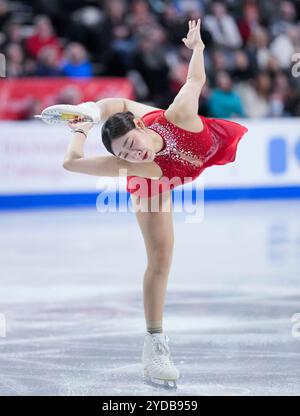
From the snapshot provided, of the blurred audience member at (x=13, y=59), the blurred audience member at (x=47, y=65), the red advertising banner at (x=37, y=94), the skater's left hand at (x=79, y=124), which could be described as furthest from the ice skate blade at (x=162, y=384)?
the blurred audience member at (x=47, y=65)

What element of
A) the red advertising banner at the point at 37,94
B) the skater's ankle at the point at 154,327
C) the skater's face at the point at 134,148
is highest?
the red advertising banner at the point at 37,94

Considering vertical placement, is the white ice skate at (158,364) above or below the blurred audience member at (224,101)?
below

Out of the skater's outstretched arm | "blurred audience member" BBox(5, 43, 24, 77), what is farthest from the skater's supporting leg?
"blurred audience member" BBox(5, 43, 24, 77)

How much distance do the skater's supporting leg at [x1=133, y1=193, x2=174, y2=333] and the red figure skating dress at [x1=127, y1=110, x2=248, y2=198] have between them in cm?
11

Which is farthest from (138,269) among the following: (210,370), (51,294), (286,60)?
(286,60)

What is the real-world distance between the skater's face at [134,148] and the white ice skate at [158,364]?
3.05 feet

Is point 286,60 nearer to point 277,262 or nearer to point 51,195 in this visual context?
point 51,195

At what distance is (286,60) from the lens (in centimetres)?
1373

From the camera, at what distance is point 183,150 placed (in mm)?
3996

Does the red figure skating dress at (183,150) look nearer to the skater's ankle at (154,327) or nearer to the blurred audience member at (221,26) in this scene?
the skater's ankle at (154,327)

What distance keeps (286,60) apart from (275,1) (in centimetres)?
136

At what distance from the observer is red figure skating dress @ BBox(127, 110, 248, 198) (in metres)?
3.99

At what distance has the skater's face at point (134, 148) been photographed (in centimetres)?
378

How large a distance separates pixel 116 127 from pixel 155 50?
28.9 ft
